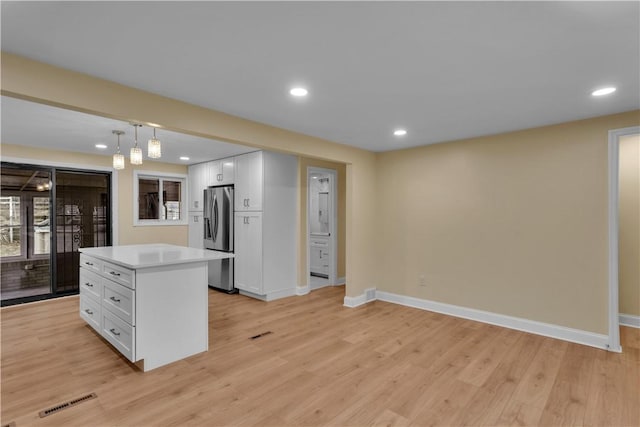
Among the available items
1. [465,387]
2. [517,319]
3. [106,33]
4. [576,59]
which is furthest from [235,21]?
[517,319]

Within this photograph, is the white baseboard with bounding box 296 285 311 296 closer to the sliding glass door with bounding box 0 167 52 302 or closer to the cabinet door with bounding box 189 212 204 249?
the cabinet door with bounding box 189 212 204 249

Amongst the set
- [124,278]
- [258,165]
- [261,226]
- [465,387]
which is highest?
[258,165]

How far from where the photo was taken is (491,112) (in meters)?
3.03

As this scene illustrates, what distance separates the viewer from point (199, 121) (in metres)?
2.88

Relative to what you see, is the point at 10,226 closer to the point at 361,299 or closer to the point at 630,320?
the point at 361,299

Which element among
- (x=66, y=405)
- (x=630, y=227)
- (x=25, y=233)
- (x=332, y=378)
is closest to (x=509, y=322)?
(x=630, y=227)

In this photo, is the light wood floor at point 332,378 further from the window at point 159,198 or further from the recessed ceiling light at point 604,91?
the window at point 159,198

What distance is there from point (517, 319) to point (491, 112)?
2319 millimetres

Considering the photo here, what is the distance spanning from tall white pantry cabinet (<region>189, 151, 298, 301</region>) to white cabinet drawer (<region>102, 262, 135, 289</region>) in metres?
1.98

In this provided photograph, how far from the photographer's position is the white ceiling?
154cm

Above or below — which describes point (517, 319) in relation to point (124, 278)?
below

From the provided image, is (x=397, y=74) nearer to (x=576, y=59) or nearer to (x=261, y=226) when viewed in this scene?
(x=576, y=59)

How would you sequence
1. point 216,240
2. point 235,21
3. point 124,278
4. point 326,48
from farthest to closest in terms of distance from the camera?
point 216,240, point 124,278, point 326,48, point 235,21

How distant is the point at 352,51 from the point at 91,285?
3.56 meters
